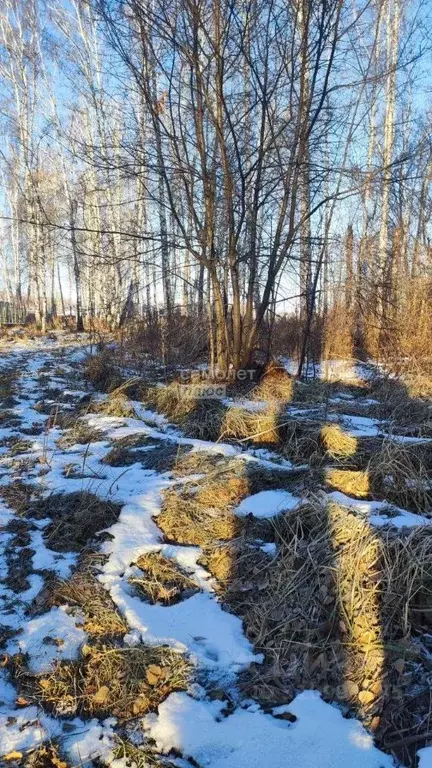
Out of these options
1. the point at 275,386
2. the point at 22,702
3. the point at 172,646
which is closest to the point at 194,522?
the point at 172,646

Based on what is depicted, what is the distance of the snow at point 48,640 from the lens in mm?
2111

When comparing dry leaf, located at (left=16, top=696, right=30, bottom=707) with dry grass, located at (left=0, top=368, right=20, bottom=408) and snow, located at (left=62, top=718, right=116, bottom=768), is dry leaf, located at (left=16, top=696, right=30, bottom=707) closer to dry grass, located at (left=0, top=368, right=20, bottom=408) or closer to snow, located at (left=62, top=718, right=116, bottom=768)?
snow, located at (left=62, top=718, right=116, bottom=768)

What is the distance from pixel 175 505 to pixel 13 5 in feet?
59.3

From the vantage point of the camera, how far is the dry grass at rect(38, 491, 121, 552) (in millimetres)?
3035

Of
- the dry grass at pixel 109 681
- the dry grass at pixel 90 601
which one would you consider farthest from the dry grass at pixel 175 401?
the dry grass at pixel 109 681

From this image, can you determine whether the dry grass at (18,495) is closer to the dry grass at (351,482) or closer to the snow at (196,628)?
the snow at (196,628)

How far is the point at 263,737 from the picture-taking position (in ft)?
5.90

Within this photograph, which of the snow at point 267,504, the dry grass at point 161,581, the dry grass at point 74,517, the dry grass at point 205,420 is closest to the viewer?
the dry grass at point 161,581

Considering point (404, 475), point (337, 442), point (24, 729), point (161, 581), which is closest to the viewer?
point (24, 729)

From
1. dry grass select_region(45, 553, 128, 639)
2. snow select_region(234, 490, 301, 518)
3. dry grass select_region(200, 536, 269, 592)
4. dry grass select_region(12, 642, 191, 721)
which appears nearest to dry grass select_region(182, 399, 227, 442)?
snow select_region(234, 490, 301, 518)

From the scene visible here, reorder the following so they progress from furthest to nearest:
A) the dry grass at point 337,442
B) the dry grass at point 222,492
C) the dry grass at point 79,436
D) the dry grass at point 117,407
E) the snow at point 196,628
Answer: the dry grass at point 117,407, the dry grass at point 79,436, the dry grass at point 337,442, the dry grass at point 222,492, the snow at point 196,628

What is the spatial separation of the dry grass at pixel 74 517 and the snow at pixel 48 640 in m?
0.64

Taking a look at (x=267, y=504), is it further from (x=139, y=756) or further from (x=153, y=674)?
(x=139, y=756)

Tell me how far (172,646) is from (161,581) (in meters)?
0.47
